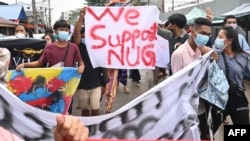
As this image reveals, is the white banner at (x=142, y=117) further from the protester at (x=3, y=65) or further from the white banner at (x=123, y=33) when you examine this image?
the white banner at (x=123, y=33)

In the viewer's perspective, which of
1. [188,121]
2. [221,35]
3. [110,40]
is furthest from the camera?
[110,40]

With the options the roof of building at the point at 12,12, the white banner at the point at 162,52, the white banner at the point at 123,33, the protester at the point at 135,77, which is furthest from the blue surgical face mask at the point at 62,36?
the roof of building at the point at 12,12

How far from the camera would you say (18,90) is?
179 inches

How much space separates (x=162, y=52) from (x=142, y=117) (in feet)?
11.7

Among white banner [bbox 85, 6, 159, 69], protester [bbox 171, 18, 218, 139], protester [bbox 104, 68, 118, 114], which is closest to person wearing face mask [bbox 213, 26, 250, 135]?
protester [bbox 171, 18, 218, 139]

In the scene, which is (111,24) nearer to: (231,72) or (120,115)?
(231,72)

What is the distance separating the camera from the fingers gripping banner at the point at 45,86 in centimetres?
452

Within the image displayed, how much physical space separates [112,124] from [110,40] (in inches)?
90.5

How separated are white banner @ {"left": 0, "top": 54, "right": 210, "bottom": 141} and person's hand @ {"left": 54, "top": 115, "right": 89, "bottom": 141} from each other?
78.0 inches

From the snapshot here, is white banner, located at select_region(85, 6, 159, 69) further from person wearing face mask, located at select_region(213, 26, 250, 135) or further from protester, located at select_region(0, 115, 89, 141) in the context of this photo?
protester, located at select_region(0, 115, 89, 141)

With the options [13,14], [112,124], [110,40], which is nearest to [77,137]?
[112,124]

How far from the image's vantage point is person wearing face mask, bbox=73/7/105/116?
5383 mm

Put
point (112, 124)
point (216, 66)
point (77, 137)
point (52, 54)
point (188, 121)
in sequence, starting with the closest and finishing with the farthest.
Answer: point (77, 137)
point (112, 124)
point (188, 121)
point (216, 66)
point (52, 54)

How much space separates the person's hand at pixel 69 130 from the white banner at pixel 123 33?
4168 millimetres
